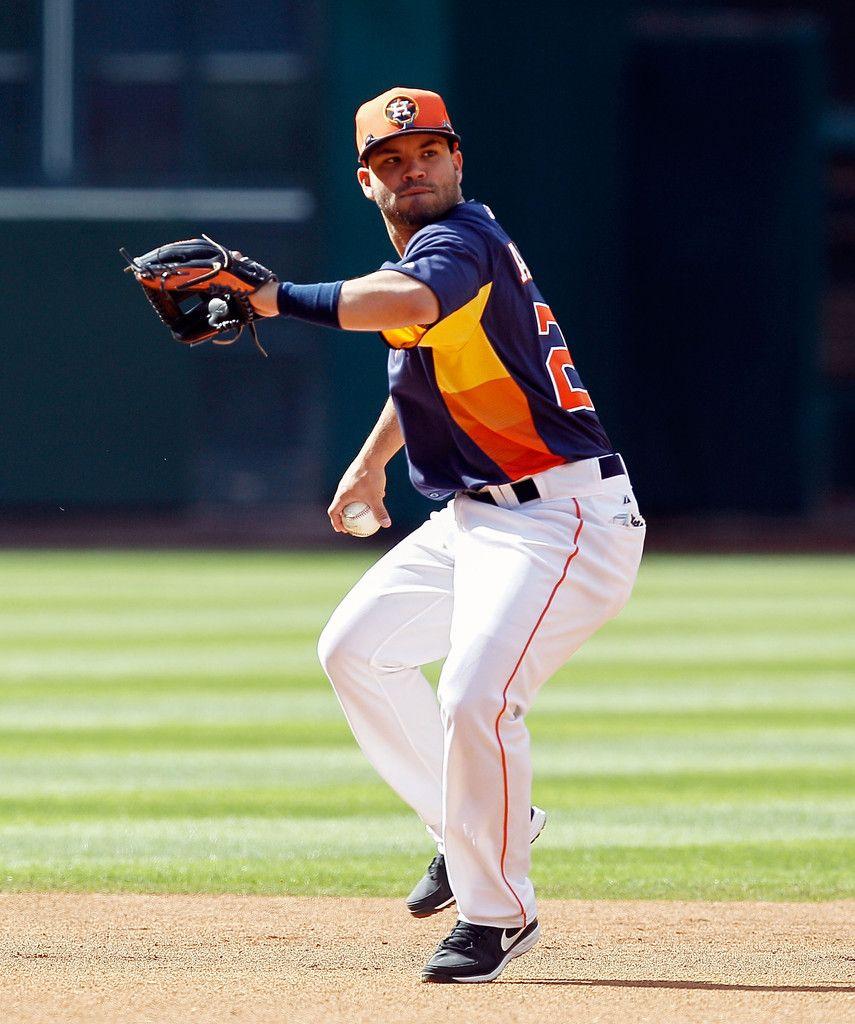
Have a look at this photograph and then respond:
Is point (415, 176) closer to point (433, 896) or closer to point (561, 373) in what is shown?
point (561, 373)

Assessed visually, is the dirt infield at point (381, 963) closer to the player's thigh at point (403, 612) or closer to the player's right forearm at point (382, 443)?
the player's thigh at point (403, 612)

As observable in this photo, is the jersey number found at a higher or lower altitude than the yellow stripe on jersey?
lower

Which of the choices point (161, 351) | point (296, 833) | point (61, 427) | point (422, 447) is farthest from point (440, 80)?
point (422, 447)

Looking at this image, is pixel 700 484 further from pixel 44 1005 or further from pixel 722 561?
pixel 44 1005

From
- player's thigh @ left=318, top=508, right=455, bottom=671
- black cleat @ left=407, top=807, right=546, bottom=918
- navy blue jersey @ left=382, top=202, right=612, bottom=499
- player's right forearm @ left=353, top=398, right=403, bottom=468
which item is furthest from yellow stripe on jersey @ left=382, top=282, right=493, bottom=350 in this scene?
black cleat @ left=407, top=807, right=546, bottom=918

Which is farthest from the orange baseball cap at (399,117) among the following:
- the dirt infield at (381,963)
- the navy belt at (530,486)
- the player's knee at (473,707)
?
the dirt infield at (381,963)

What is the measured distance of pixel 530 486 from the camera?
14.2ft

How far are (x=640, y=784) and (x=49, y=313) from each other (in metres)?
16.4

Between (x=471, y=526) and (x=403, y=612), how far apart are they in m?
0.30

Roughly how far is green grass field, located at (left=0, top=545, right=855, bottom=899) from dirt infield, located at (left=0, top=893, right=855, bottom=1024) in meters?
0.29

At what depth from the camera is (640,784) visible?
7105 mm

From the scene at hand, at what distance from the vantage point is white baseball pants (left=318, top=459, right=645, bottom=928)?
13.6 feet

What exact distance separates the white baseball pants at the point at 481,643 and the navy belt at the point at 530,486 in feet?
0.05

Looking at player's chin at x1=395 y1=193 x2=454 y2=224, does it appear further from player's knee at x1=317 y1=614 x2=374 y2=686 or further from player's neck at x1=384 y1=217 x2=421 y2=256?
player's knee at x1=317 y1=614 x2=374 y2=686
